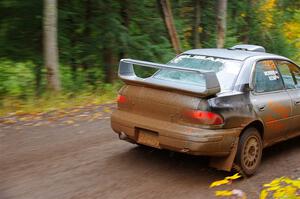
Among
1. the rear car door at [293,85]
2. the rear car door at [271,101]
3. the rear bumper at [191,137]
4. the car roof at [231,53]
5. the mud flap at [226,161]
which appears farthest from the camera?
the rear car door at [293,85]

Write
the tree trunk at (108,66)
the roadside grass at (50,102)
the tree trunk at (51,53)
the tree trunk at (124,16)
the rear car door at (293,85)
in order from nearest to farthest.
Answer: the rear car door at (293,85), the roadside grass at (50,102), the tree trunk at (51,53), the tree trunk at (124,16), the tree trunk at (108,66)

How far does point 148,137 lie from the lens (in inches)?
251

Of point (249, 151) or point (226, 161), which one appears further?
point (249, 151)

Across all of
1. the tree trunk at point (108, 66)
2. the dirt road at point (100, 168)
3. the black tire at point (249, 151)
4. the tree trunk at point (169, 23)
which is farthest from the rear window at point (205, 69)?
the tree trunk at point (169, 23)

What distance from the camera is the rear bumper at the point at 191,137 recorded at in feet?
19.4

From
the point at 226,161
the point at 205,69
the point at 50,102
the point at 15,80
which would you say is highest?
the point at 205,69

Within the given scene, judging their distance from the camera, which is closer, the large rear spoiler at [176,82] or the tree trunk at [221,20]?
the large rear spoiler at [176,82]

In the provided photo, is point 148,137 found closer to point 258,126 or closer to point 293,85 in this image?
point 258,126

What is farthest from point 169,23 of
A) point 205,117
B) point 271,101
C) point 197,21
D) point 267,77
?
point 205,117

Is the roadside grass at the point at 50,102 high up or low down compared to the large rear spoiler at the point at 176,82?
down

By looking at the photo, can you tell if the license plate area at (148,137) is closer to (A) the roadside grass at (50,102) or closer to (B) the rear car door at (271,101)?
(B) the rear car door at (271,101)

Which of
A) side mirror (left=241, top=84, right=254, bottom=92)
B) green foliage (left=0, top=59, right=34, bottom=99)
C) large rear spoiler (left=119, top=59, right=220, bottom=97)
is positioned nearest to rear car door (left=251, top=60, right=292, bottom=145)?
side mirror (left=241, top=84, right=254, bottom=92)

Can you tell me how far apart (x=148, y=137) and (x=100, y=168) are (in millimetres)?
868

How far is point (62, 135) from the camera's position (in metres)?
8.30
